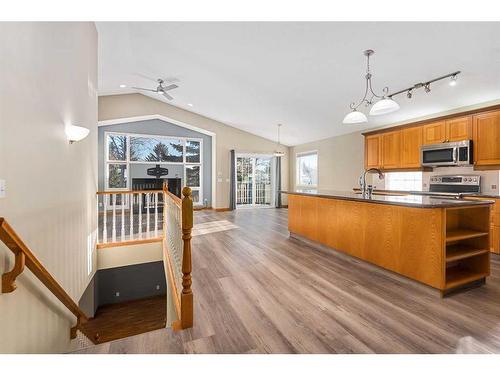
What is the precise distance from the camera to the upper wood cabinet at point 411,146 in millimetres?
4762

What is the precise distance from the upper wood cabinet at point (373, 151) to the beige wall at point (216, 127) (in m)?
3.89

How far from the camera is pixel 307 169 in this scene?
8773mm

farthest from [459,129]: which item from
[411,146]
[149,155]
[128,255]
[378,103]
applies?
[149,155]

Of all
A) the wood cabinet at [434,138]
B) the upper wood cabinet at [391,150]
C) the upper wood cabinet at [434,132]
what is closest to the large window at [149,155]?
the wood cabinet at [434,138]

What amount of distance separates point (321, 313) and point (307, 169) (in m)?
7.12

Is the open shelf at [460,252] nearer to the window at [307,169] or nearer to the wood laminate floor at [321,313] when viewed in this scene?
the wood laminate floor at [321,313]

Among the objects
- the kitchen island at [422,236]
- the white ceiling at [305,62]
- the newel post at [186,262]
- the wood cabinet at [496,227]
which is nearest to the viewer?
the newel post at [186,262]

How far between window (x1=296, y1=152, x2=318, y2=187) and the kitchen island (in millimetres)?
4988

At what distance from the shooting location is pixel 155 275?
506 cm

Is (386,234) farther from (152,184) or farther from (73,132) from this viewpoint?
(152,184)

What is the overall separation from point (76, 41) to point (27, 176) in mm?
2102

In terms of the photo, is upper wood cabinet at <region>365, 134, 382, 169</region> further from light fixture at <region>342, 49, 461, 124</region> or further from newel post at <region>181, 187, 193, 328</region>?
newel post at <region>181, 187, 193, 328</region>

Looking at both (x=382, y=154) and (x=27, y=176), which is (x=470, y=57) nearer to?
(x=382, y=154)
